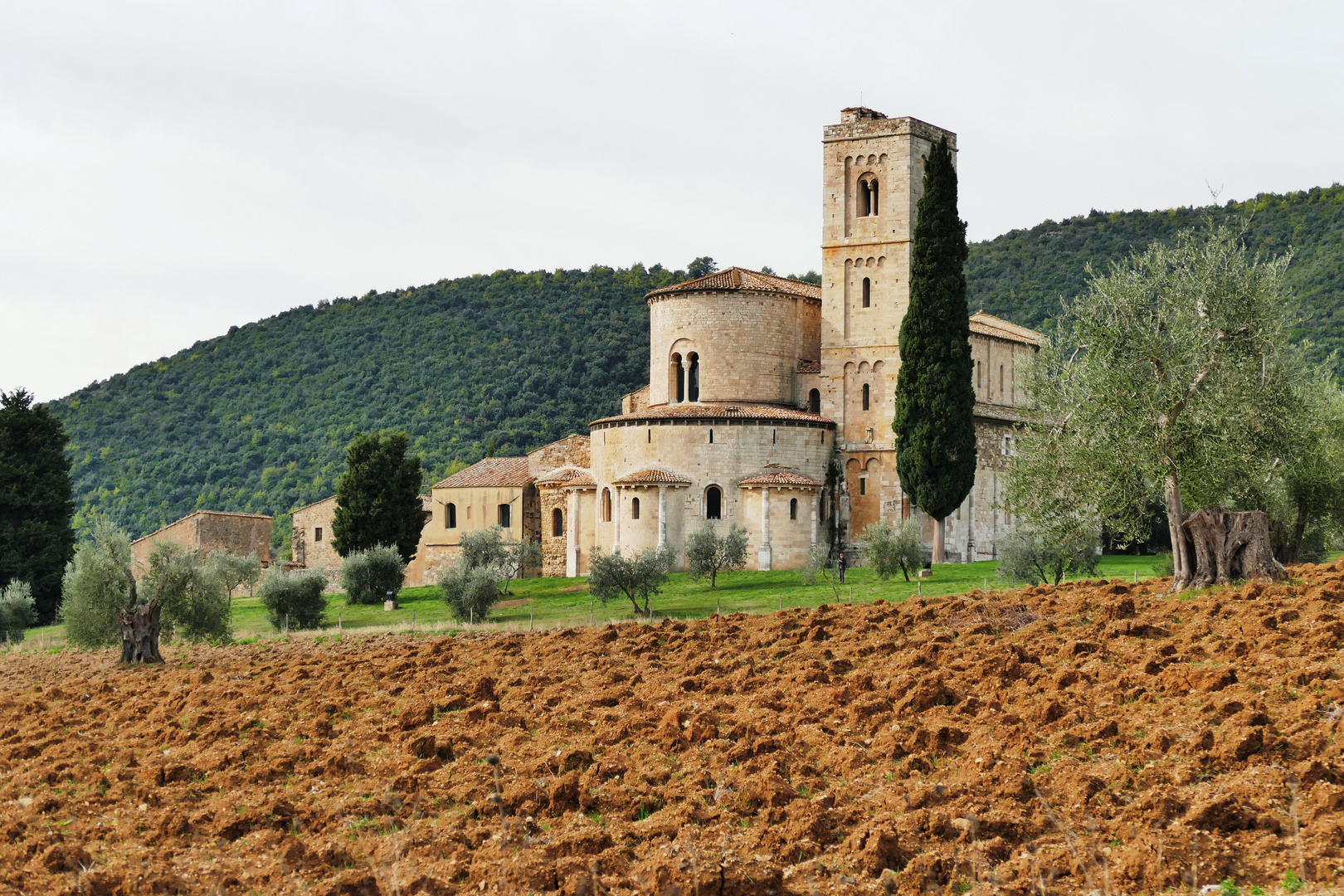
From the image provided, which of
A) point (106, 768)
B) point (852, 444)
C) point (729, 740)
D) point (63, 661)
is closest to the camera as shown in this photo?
point (729, 740)

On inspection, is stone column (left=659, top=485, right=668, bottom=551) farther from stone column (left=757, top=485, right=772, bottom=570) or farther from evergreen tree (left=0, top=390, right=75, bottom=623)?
evergreen tree (left=0, top=390, right=75, bottom=623)

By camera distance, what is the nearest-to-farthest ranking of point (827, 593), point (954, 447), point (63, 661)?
1. point (63, 661)
2. point (827, 593)
3. point (954, 447)

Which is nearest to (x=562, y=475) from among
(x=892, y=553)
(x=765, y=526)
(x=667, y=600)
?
(x=765, y=526)

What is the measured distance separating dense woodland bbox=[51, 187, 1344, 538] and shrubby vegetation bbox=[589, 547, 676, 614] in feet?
136

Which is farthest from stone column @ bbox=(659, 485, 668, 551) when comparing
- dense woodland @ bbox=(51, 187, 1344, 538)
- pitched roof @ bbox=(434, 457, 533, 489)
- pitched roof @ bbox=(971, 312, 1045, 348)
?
dense woodland @ bbox=(51, 187, 1344, 538)

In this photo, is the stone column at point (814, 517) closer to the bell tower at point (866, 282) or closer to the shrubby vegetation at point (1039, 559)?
the bell tower at point (866, 282)

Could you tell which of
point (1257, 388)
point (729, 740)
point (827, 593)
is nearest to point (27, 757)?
point (729, 740)

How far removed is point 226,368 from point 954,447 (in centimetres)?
6624

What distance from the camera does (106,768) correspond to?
15438mm

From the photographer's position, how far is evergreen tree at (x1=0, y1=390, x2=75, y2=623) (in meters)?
48.7

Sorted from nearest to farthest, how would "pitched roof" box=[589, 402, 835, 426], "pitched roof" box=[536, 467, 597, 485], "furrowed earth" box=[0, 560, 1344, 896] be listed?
"furrowed earth" box=[0, 560, 1344, 896] < "pitched roof" box=[589, 402, 835, 426] < "pitched roof" box=[536, 467, 597, 485]

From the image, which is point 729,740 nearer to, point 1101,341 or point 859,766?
point 859,766

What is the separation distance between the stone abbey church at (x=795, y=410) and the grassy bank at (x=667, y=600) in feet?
10.2

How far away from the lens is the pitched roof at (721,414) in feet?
155
